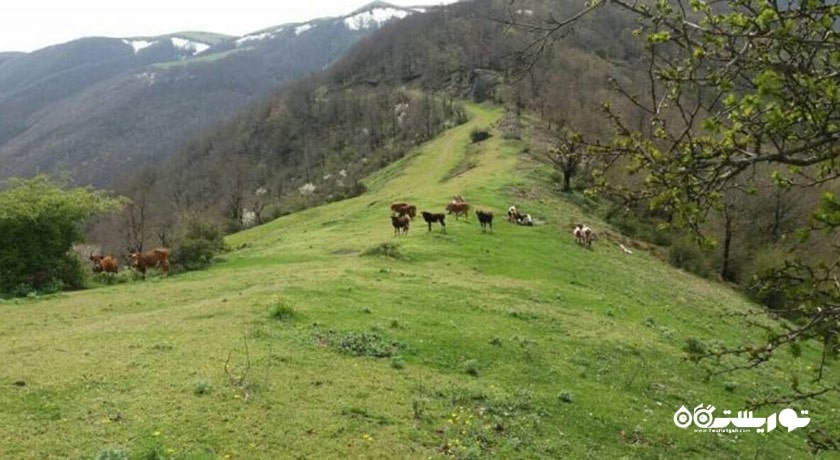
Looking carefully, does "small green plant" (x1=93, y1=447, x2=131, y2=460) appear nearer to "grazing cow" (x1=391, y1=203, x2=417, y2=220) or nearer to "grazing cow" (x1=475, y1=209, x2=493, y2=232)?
"grazing cow" (x1=475, y1=209, x2=493, y2=232)

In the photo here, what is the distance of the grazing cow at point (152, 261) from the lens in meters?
29.9

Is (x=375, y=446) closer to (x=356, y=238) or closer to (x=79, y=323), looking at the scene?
(x=79, y=323)

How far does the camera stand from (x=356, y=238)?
37.4 metres

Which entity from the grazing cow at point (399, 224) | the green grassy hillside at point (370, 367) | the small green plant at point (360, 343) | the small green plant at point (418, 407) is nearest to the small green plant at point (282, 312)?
the green grassy hillside at point (370, 367)

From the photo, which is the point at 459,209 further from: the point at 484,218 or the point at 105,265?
the point at 105,265

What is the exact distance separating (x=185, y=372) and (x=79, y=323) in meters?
7.70

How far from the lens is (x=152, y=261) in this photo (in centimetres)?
3019

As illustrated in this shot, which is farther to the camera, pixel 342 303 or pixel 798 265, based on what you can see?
pixel 342 303

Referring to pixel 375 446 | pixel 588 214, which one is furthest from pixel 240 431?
pixel 588 214

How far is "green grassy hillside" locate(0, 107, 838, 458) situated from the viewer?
442 inches

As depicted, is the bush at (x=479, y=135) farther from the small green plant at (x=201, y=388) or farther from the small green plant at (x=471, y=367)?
the small green plant at (x=201, y=388)

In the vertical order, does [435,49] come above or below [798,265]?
above
